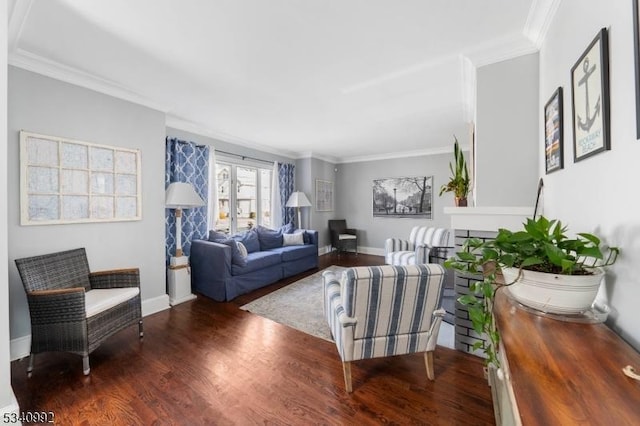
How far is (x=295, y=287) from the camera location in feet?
12.6

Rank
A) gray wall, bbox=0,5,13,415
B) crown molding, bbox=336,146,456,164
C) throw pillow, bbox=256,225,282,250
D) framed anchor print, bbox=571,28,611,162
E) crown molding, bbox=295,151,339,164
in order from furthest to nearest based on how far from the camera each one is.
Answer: crown molding, bbox=295,151,339,164 → crown molding, bbox=336,146,456,164 → throw pillow, bbox=256,225,282,250 → gray wall, bbox=0,5,13,415 → framed anchor print, bbox=571,28,611,162

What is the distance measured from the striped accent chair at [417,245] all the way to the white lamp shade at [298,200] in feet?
6.13

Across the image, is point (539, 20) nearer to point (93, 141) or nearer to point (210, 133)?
point (93, 141)

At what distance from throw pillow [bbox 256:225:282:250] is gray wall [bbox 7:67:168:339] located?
162 centimetres

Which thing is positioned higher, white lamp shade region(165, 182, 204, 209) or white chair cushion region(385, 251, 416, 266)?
white lamp shade region(165, 182, 204, 209)

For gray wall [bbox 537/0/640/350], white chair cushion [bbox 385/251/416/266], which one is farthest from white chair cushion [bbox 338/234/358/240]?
gray wall [bbox 537/0/640/350]

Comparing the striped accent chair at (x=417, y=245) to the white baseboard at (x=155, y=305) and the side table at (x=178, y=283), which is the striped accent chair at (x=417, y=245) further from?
the white baseboard at (x=155, y=305)

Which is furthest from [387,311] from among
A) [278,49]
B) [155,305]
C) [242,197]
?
[242,197]

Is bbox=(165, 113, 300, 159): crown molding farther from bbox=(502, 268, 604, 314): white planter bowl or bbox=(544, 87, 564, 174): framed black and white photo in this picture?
bbox=(502, 268, 604, 314): white planter bowl

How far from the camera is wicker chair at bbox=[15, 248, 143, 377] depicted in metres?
1.89

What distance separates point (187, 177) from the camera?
380 centimetres

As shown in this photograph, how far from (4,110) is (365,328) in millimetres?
2346

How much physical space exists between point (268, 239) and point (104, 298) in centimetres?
256

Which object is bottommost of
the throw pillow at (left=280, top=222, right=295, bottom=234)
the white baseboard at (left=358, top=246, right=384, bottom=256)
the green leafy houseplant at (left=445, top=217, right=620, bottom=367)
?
the white baseboard at (left=358, top=246, right=384, bottom=256)
